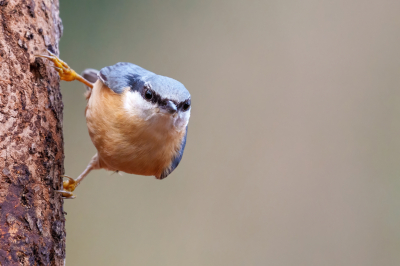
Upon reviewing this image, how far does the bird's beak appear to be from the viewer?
4.46ft

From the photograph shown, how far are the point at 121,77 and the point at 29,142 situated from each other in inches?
22.8

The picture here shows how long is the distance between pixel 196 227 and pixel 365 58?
2.21 meters

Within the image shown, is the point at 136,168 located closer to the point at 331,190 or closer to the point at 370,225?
the point at 331,190

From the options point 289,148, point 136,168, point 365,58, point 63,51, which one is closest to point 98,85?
point 136,168

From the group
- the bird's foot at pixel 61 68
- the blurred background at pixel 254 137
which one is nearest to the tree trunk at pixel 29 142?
the bird's foot at pixel 61 68

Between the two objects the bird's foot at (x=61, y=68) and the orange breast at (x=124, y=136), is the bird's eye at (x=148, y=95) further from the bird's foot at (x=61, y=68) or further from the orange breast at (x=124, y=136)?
the bird's foot at (x=61, y=68)

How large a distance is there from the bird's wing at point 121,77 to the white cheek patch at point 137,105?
46 millimetres

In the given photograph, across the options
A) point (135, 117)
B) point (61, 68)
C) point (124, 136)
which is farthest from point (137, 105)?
point (61, 68)

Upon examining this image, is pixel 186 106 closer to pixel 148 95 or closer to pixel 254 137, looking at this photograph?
pixel 148 95

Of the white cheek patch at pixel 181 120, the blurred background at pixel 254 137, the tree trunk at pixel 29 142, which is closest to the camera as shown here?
the tree trunk at pixel 29 142

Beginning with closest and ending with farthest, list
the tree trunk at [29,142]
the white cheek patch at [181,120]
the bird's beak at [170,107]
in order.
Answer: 1. the tree trunk at [29,142]
2. the bird's beak at [170,107]
3. the white cheek patch at [181,120]

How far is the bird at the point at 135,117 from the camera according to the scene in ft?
4.68

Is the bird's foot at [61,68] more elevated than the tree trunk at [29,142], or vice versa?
the bird's foot at [61,68]

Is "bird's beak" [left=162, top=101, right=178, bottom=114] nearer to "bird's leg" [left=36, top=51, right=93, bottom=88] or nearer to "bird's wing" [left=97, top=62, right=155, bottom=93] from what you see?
"bird's wing" [left=97, top=62, right=155, bottom=93]
